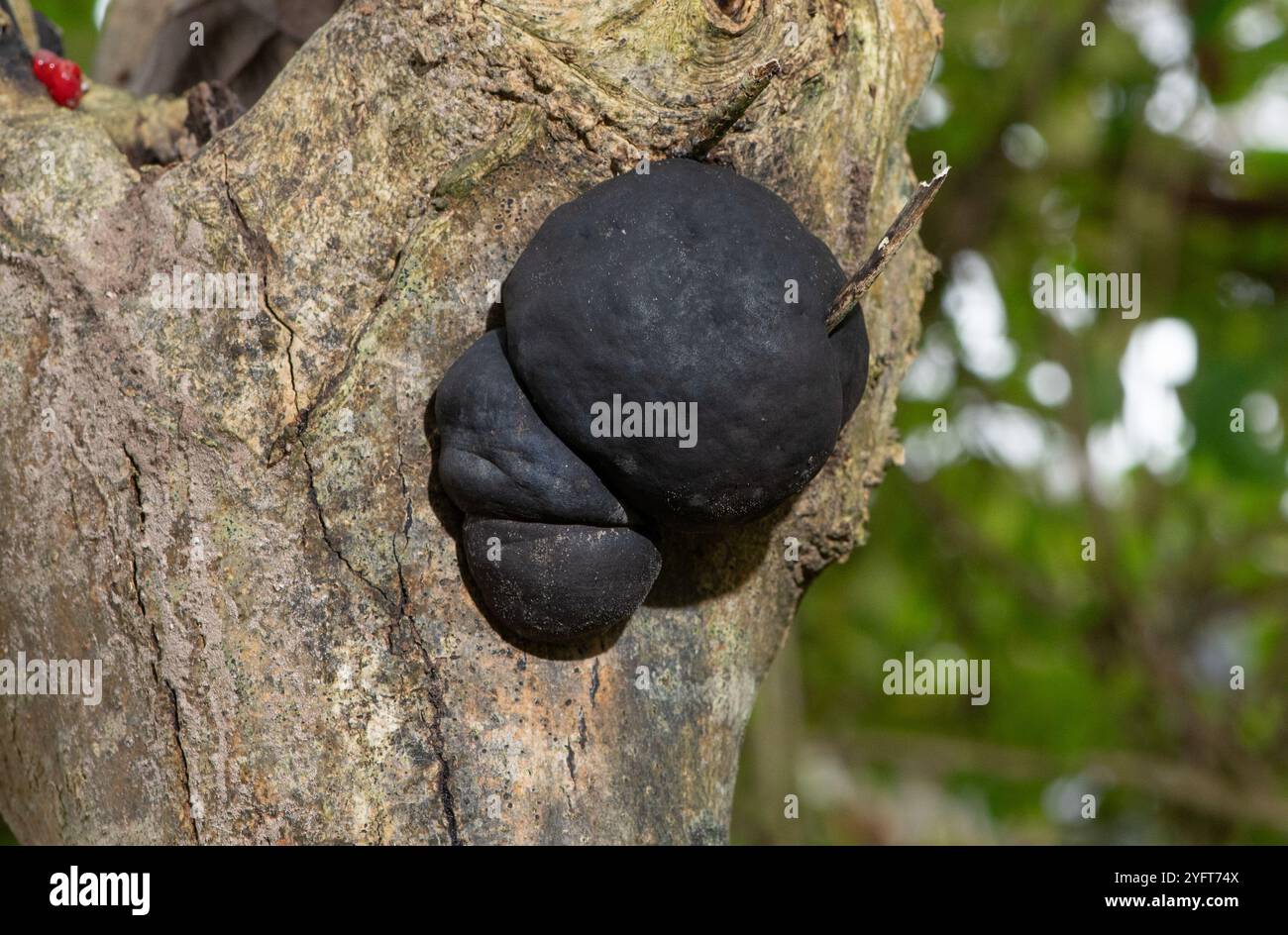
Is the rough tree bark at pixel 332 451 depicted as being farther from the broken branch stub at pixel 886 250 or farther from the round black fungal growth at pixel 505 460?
the broken branch stub at pixel 886 250

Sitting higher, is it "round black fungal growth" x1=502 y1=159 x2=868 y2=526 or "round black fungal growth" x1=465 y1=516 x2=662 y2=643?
"round black fungal growth" x1=502 y1=159 x2=868 y2=526

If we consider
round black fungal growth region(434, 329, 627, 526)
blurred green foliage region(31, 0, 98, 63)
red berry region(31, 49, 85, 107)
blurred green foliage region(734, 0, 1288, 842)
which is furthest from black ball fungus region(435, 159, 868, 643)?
blurred green foliage region(31, 0, 98, 63)

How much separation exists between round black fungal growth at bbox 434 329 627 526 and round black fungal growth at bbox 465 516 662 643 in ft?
0.08

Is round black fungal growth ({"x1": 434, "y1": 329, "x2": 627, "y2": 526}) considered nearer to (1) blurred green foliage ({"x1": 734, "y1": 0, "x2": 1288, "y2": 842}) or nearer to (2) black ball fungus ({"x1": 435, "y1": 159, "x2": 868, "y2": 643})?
(2) black ball fungus ({"x1": 435, "y1": 159, "x2": 868, "y2": 643})

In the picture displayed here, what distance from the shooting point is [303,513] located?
4.70 feet

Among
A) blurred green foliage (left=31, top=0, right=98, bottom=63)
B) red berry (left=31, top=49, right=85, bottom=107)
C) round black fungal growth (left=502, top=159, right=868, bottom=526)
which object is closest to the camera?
round black fungal growth (left=502, top=159, right=868, bottom=526)

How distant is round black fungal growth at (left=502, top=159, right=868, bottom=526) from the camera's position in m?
1.33

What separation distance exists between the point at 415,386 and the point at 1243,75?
3.29 metres

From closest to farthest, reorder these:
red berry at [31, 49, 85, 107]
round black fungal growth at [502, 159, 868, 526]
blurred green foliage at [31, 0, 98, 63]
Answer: round black fungal growth at [502, 159, 868, 526] → red berry at [31, 49, 85, 107] → blurred green foliage at [31, 0, 98, 63]

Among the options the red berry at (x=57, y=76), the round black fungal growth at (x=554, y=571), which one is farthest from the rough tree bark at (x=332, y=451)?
the red berry at (x=57, y=76)

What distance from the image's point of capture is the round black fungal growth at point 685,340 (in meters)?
1.33

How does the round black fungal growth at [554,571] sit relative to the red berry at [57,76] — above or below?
below
